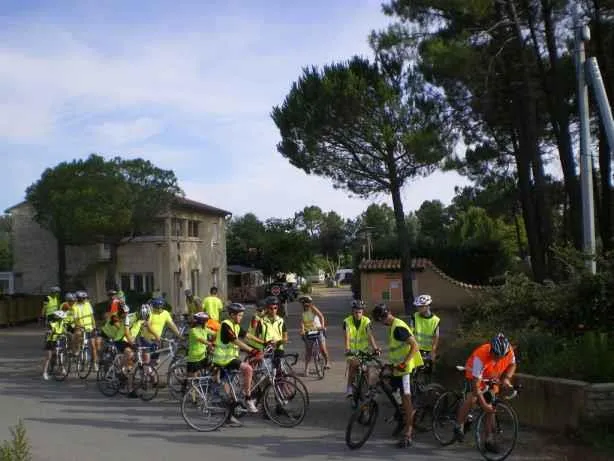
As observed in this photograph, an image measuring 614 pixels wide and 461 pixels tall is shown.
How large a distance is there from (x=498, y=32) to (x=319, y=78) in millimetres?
8564

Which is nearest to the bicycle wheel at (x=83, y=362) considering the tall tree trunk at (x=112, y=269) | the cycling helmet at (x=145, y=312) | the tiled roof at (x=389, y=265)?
the cycling helmet at (x=145, y=312)

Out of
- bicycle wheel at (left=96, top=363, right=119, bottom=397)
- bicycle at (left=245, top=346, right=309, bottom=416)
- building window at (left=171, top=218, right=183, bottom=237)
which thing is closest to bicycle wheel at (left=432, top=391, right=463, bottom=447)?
bicycle at (left=245, top=346, right=309, bottom=416)

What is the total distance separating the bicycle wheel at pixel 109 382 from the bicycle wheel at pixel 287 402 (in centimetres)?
413

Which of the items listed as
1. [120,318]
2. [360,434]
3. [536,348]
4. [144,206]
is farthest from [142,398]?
[144,206]

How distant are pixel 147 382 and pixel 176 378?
1.75 ft

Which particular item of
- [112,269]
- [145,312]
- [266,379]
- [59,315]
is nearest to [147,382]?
[145,312]

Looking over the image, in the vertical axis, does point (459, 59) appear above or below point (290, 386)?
above

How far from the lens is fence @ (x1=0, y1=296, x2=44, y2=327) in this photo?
3050 cm

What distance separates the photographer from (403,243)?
95.3 ft

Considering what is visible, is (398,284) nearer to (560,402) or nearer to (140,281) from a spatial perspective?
(140,281)

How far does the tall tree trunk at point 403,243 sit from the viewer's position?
95.1 feet

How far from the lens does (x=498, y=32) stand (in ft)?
71.0

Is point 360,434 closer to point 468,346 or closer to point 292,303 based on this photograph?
point 468,346

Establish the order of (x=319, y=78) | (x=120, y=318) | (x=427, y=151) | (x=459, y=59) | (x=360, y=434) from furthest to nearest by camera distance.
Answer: (x=319, y=78) < (x=427, y=151) < (x=459, y=59) < (x=120, y=318) < (x=360, y=434)
